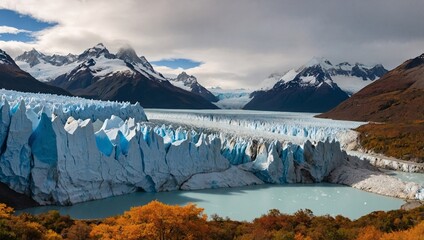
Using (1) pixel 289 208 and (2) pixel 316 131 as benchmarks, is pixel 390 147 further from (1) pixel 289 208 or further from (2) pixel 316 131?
(1) pixel 289 208

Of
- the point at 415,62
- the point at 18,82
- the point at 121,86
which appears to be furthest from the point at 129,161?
the point at 121,86

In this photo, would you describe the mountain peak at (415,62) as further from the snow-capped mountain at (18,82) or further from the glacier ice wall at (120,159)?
the snow-capped mountain at (18,82)

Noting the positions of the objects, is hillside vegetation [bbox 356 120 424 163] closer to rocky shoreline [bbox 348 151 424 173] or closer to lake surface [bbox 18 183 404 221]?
rocky shoreline [bbox 348 151 424 173]

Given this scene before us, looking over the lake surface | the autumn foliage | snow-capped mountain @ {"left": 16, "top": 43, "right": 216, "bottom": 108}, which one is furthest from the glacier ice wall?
snow-capped mountain @ {"left": 16, "top": 43, "right": 216, "bottom": 108}

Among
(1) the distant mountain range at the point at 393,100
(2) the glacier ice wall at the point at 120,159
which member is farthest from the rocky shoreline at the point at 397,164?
(1) the distant mountain range at the point at 393,100

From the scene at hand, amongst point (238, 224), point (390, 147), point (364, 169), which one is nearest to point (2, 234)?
point (238, 224)

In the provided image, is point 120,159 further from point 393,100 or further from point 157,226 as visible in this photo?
point 393,100
